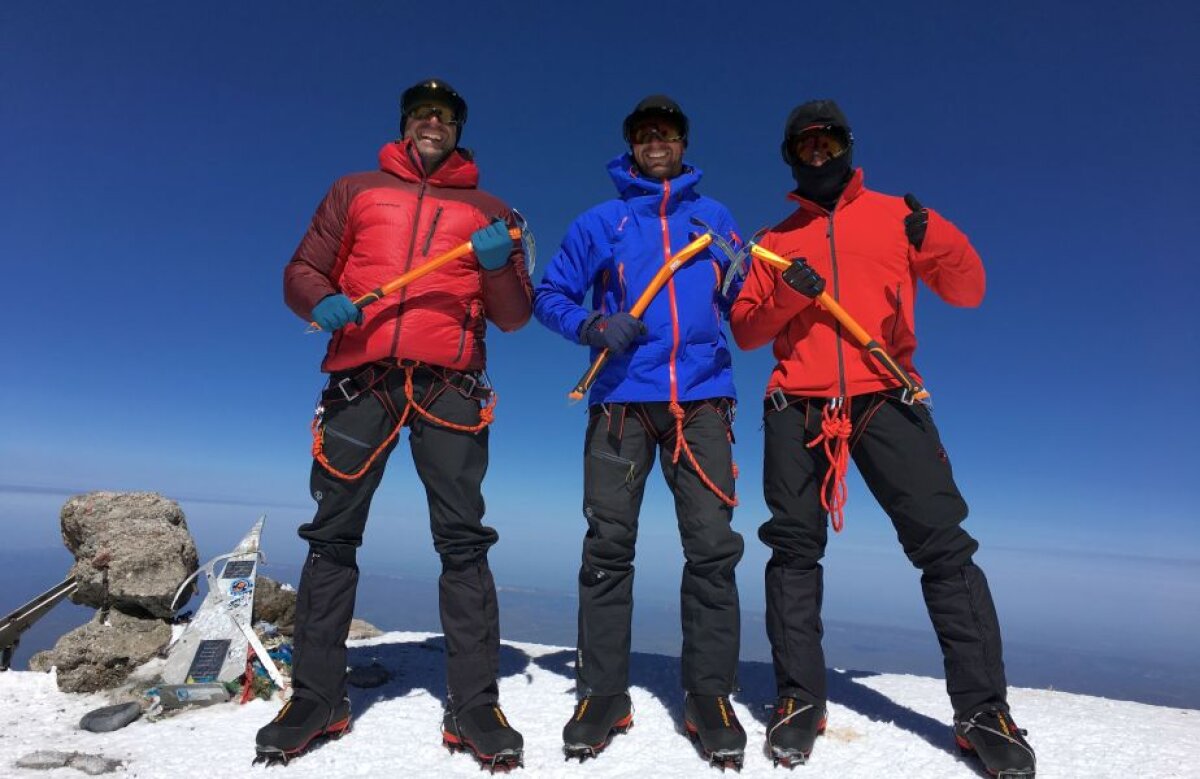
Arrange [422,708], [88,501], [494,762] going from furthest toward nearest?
[88,501]
[422,708]
[494,762]

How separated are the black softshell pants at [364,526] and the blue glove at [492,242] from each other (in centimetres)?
100

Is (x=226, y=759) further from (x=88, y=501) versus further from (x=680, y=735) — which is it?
(x=88, y=501)

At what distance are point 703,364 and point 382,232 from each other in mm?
2706

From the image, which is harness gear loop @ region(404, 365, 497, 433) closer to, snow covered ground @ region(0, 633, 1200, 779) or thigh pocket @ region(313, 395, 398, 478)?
thigh pocket @ region(313, 395, 398, 478)

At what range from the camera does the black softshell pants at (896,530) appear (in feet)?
13.6

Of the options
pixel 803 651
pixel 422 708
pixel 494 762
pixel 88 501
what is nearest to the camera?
pixel 494 762

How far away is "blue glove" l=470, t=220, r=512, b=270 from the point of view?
4.55 m

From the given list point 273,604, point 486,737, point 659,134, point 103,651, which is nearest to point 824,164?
point 659,134

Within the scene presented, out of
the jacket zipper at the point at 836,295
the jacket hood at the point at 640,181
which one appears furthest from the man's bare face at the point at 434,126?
the jacket zipper at the point at 836,295

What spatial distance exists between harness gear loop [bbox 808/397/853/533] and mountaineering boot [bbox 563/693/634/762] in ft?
6.68

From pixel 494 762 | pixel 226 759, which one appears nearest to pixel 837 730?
pixel 494 762

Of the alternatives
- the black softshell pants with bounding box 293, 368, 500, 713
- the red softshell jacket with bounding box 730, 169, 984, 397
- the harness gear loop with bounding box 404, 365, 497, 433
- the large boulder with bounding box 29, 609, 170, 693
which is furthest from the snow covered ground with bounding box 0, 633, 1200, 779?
the red softshell jacket with bounding box 730, 169, 984, 397

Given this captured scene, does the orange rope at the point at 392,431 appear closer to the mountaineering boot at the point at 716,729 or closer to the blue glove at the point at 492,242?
the blue glove at the point at 492,242

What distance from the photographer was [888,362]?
4328 millimetres
